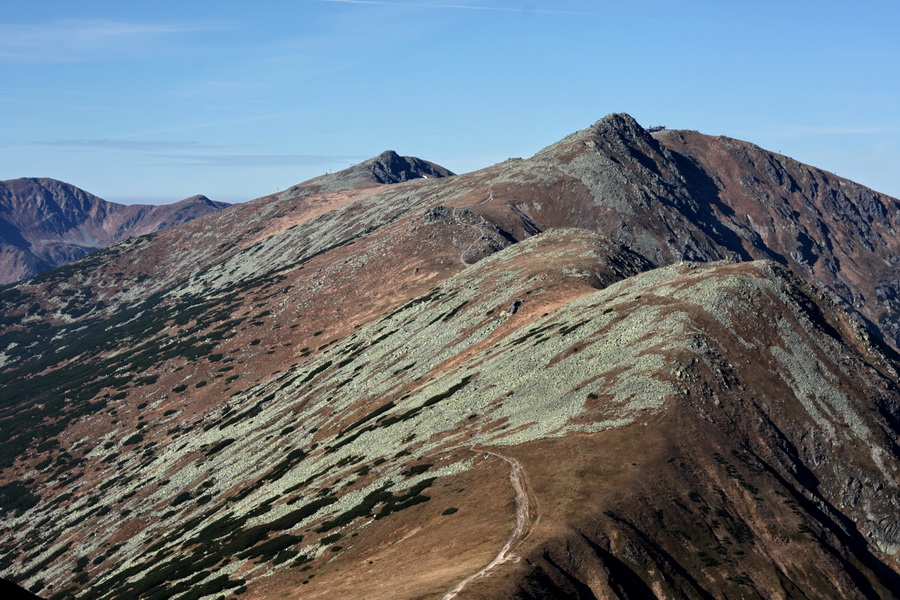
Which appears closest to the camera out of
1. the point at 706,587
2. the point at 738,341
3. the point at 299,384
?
the point at 706,587

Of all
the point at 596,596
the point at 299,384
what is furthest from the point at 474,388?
the point at 299,384

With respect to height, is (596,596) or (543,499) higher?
(543,499)

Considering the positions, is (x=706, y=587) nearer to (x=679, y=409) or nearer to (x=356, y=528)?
(x=679, y=409)

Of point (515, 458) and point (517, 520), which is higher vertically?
point (515, 458)

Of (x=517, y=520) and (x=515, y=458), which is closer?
(x=517, y=520)

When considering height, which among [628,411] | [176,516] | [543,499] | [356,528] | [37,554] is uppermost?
[628,411]

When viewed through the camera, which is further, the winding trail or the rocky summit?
the rocky summit

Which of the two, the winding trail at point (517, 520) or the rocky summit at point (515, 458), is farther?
the rocky summit at point (515, 458)

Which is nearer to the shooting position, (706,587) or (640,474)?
(706,587)
